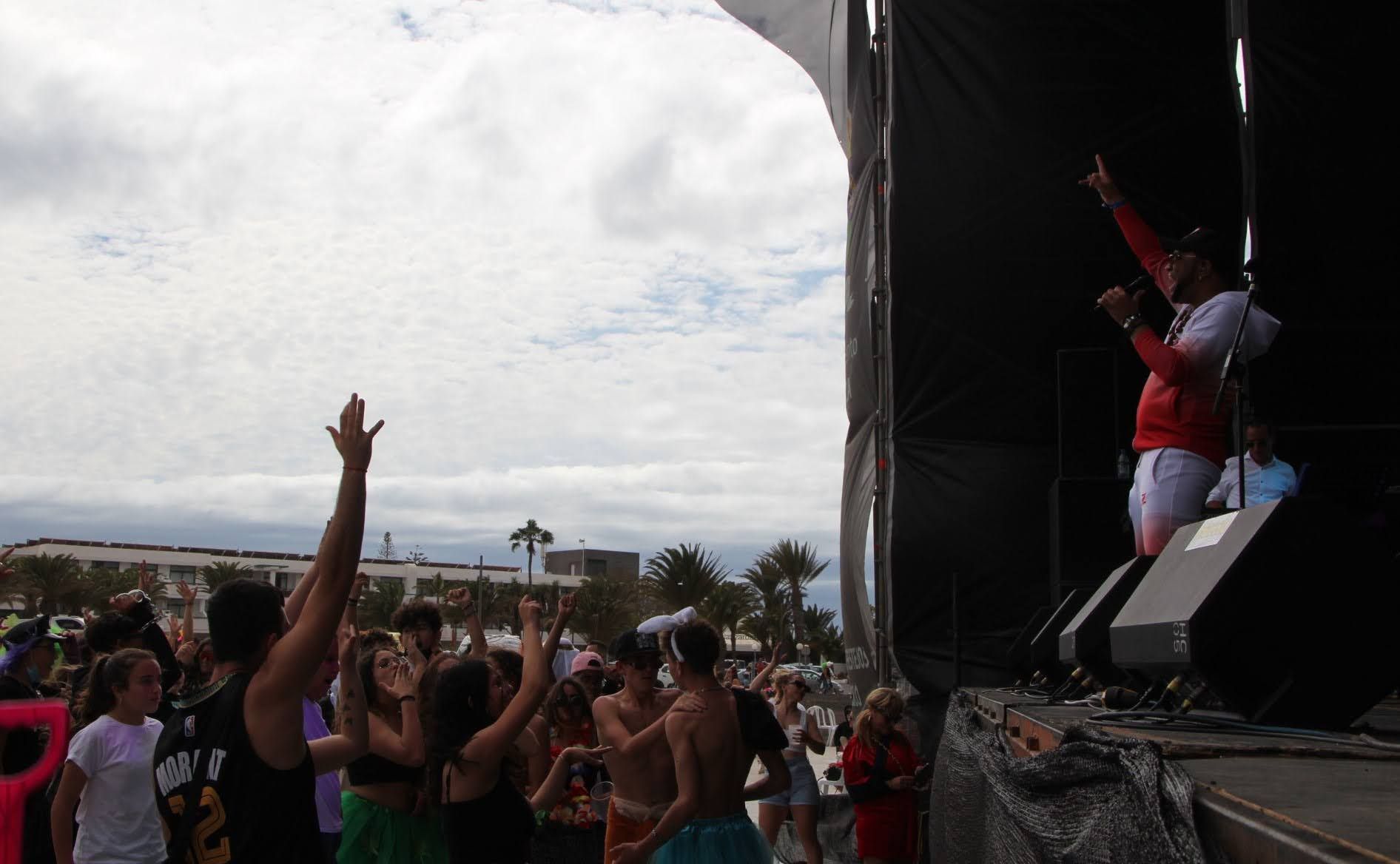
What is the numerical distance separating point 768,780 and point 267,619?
325 centimetres

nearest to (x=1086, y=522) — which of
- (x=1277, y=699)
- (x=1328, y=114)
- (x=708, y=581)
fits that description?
(x=1328, y=114)

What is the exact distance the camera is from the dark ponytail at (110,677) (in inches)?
206

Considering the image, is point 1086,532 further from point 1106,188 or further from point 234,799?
point 234,799

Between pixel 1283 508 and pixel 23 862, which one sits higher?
pixel 1283 508

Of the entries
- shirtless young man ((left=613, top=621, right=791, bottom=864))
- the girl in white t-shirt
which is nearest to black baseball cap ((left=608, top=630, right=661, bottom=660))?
shirtless young man ((left=613, top=621, right=791, bottom=864))

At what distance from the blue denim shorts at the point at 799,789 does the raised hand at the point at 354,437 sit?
6.71 metres

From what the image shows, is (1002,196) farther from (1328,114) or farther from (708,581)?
(708,581)

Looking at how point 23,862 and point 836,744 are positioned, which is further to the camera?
point 836,744

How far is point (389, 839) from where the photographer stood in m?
5.31

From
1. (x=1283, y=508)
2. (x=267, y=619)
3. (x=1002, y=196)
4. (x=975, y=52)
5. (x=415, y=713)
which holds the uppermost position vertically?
(x=975, y=52)

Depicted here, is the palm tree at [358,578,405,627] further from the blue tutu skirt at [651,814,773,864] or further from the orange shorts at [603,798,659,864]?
the blue tutu skirt at [651,814,773,864]

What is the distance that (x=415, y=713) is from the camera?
16.7 feet

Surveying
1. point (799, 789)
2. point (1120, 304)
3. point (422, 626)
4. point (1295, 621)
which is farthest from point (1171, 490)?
point (799, 789)

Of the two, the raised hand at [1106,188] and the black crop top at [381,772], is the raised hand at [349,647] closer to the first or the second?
the black crop top at [381,772]
